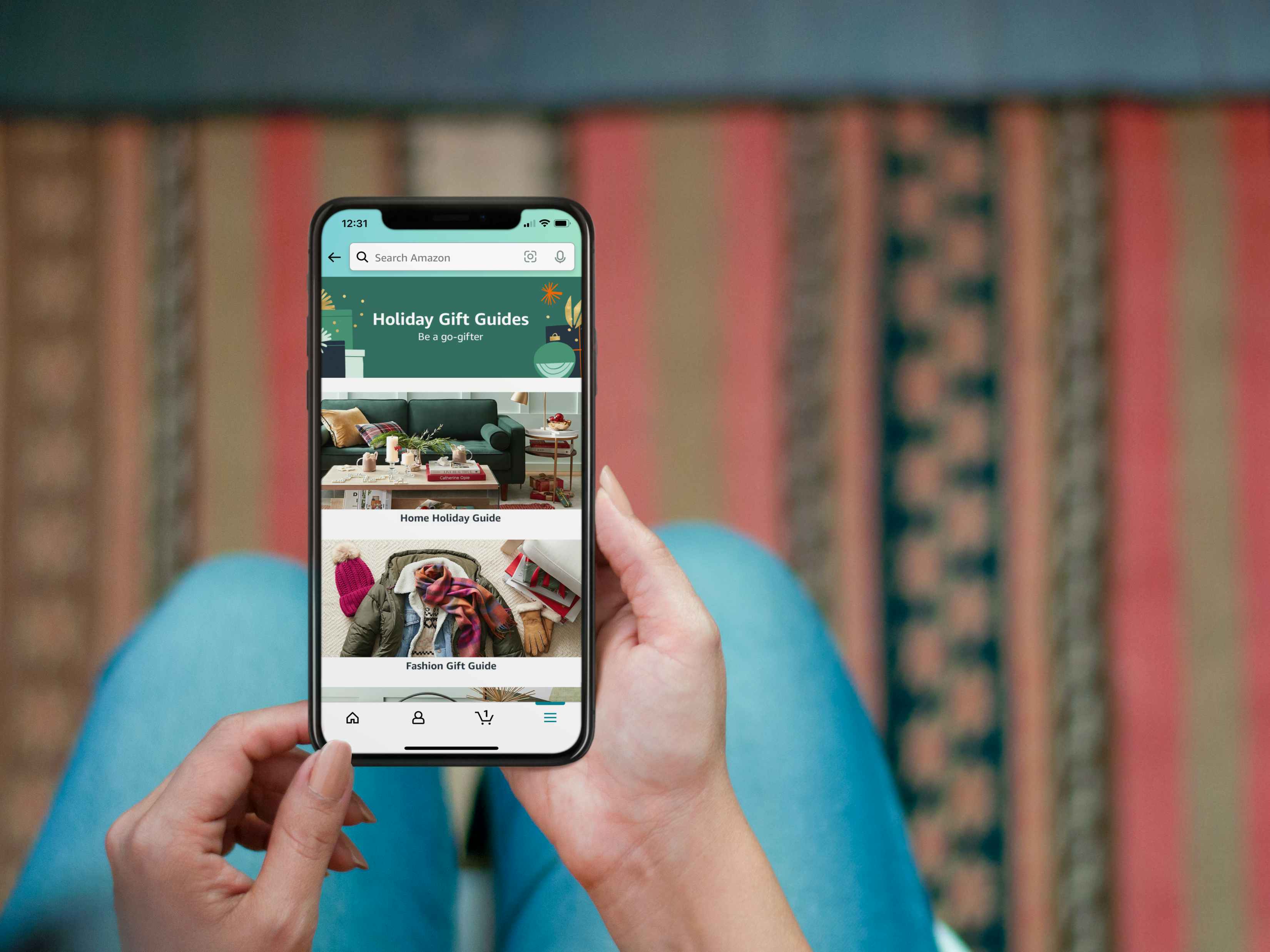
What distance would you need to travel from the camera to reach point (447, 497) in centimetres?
18

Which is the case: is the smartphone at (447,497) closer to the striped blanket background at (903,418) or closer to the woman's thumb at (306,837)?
the woman's thumb at (306,837)

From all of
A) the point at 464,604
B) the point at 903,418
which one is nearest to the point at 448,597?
the point at 464,604

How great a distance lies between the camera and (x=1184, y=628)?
430 mm

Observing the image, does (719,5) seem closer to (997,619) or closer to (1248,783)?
(997,619)

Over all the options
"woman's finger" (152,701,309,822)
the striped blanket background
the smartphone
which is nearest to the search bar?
the smartphone

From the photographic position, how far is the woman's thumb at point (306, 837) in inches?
6.8

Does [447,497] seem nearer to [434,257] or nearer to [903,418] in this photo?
[434,257]

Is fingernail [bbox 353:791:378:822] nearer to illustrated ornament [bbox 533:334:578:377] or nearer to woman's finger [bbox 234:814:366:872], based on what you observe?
woman's finger [bbox 234:814:366:872]

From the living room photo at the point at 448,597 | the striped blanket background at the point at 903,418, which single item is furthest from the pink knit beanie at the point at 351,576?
the striped blanket background at the point at 903,418

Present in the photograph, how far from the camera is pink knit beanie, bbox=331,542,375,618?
0.19m

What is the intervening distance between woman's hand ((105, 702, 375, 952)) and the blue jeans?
6 cm

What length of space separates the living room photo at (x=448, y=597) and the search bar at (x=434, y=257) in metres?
0.06

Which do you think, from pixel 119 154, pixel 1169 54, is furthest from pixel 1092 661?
pixel 119 154

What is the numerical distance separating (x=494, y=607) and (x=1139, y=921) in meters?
0.42
